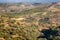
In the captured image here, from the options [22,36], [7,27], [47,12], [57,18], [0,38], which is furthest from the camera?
[47,12]

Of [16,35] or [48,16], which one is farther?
[48,16]

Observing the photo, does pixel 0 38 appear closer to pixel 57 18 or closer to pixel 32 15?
pixel 57 18

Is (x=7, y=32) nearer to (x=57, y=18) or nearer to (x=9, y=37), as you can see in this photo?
(x=9, y=37)

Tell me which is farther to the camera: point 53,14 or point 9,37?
point 53,14

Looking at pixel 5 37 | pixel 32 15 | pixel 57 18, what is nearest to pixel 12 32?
pixel 5 37

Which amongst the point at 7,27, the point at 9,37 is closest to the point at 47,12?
the point at 7,27

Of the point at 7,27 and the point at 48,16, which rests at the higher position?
the point at 7,27

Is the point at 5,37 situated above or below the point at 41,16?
above

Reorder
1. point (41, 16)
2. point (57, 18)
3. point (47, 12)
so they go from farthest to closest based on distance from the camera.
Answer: point (47, 12) → point (41, 16) → point (57, 18)

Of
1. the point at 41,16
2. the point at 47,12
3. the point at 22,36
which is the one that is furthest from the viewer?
the point at 47,12
